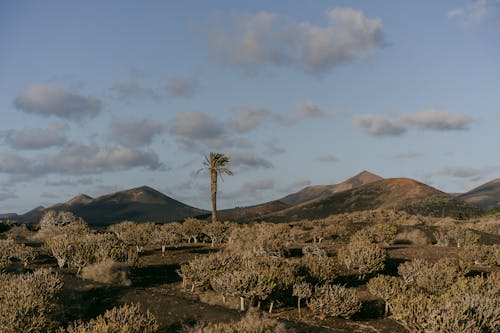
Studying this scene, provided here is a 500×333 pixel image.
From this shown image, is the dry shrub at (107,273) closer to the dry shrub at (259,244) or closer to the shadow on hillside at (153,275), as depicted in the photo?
the shadow on hillside at (153,275)

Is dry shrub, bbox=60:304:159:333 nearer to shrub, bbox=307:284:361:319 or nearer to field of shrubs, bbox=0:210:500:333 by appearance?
field of shrubs, bbox=0:210:500:333

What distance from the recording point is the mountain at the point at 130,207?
131 meters

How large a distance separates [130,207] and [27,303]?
13451 cm

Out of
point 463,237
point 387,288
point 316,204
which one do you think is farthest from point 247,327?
point 316,204

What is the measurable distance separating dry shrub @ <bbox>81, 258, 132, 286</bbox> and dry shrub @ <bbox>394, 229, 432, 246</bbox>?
2323 cm

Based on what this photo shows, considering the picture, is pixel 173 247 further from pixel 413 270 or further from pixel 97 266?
pixel 413 270

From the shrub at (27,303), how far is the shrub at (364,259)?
1313 cm

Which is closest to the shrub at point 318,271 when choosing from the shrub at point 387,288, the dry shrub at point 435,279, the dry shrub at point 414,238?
the shrub at point 387,288

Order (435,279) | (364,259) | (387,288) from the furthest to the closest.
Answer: (364,259)
(435,279)
(387,288)

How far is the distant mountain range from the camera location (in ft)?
264

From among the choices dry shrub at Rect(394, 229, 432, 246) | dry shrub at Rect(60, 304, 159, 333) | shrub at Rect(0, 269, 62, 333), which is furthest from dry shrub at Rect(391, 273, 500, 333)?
dry shrub at Rect(394, 229, 432, 246)

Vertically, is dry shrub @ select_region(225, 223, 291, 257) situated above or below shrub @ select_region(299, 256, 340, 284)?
above

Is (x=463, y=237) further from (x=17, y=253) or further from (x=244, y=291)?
(x=17, y=253)

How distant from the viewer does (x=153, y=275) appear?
65.8 ft
